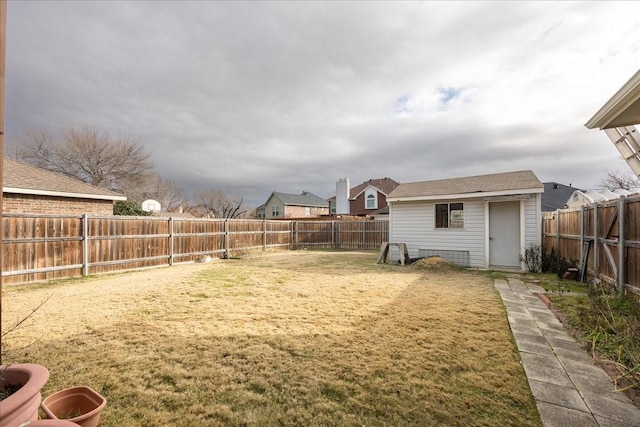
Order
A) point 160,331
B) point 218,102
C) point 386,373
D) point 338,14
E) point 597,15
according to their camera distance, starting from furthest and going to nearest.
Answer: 1. point 218,102
2. point 338,14
3. point 597,15
4. point 160,331
5. point 386,373

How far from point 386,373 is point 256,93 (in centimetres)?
1294

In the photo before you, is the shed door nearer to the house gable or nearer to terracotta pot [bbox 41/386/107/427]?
terracotta pot [bbox 41/386/107/427]

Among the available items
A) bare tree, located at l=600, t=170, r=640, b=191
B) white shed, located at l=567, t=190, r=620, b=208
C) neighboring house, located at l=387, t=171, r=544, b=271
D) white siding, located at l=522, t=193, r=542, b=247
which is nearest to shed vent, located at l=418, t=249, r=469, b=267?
neighboring house, located at l=387, t=171, r=544, b=271

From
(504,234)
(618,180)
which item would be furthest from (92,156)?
(618,180)

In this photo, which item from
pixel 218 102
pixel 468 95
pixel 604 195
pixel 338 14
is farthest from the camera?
pixel 218 102

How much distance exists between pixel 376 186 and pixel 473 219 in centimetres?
2142

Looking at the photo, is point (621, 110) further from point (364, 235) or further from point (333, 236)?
point (333, 236)

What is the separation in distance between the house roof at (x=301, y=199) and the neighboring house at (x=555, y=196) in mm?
28087

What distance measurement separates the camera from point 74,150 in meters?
19.8

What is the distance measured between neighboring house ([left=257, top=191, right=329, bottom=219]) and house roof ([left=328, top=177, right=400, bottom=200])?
7.49 metres

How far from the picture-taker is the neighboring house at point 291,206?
3831 cm

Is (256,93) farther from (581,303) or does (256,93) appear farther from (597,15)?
(581,303)

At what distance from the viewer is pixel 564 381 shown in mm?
2703

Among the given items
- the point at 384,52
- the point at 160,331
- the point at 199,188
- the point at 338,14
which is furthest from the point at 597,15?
the point at 199,188
